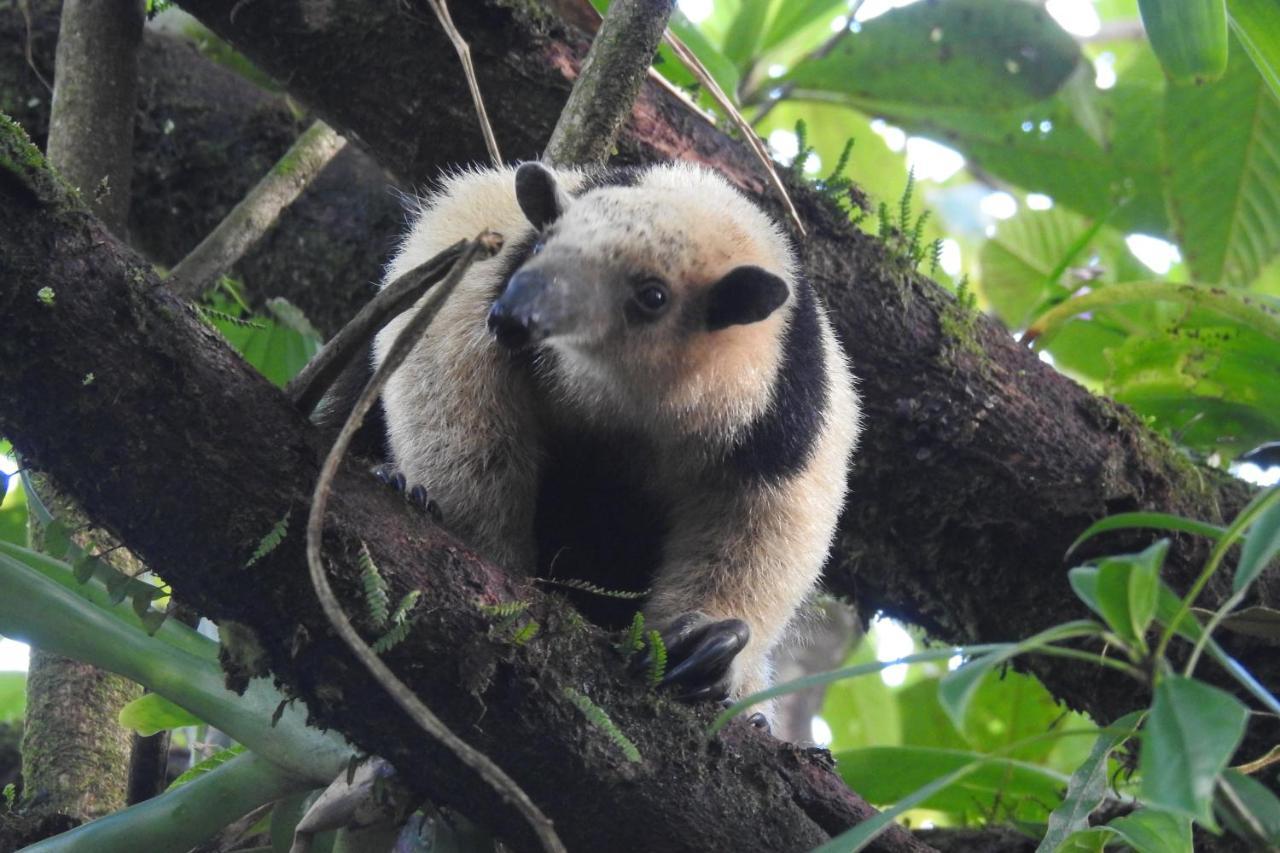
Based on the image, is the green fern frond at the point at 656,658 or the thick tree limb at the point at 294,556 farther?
the green fern frond at the point at 656,658

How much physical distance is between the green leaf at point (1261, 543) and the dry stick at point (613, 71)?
2029mm

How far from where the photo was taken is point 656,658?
300cm

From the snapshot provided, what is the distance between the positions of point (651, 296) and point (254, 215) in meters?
1.57

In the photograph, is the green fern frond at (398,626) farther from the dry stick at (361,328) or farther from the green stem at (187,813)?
the green stem at (187,813)

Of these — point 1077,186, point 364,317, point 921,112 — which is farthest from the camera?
point 1077,186

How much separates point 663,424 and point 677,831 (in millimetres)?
1303

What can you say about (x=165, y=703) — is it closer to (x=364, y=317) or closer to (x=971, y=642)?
(x=364, y=317)

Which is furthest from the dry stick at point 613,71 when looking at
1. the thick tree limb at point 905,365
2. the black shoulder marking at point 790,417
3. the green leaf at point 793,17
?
the green leaf at point 793,17

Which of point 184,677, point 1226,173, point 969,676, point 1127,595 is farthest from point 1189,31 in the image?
point 1226,173

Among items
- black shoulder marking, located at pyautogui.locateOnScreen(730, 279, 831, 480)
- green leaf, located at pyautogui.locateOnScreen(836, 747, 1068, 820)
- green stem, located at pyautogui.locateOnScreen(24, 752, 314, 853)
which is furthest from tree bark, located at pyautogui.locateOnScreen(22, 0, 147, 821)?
green leaf, located at pyautogui.locateOnScreen(836, 747, 1068, 820)

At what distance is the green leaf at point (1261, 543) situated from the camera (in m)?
2.07

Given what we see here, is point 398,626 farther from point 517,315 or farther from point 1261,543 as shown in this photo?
point 1261,543

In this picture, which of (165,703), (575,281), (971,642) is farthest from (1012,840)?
(165,703)

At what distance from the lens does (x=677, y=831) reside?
114 inches
